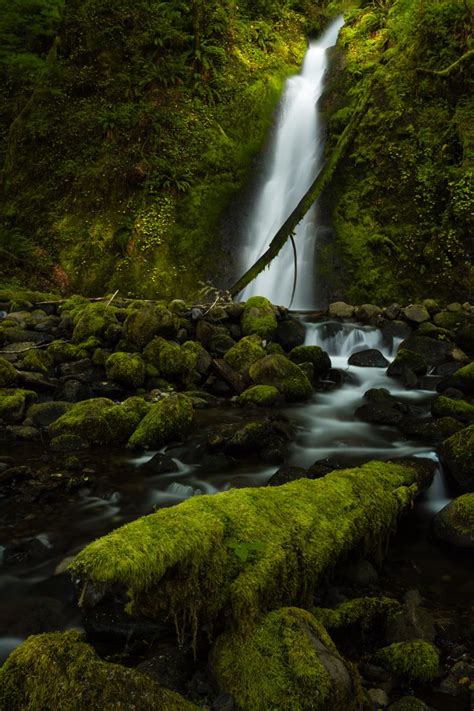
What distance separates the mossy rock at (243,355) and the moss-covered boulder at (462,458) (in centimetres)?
444

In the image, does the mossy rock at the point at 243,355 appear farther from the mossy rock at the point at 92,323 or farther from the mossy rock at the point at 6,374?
the mossy rock at the point at 6,374

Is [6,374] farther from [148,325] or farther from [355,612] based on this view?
[355,612]

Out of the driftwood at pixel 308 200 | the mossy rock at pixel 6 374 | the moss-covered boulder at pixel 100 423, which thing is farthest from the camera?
the driftwood at pixel 308 200

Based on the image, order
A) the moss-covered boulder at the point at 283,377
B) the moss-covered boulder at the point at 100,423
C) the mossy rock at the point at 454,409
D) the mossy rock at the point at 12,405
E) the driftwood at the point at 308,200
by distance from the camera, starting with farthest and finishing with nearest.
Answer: the driftwood at the point at 308,200
the moss-covered boulder at the point at 283,377
the mossy rock at the point at 12,405
the mossy rock at the point at 454,409
the moss-covered boulder at the point at 100,423

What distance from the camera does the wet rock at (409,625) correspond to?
9.62ft

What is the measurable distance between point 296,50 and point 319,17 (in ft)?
10.3

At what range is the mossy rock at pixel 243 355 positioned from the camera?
30.8 ft

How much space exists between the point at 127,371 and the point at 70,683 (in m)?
6.87

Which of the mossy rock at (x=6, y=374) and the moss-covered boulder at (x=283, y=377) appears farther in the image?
the moss-covered boulder at (x=283, y=377)

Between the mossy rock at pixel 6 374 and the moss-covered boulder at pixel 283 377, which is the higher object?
the moss-covered boulder at pixel 283 377

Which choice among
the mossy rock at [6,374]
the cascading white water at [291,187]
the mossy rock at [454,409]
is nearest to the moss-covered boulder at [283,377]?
the mossy rock at [454,409]

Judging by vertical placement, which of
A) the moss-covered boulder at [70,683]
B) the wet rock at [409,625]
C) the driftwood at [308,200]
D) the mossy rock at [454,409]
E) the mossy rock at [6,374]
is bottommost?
the mossy rock at [6,374]

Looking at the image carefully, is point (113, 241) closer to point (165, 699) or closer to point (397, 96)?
point (397, 96)

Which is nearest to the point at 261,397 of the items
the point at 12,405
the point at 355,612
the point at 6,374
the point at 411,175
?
the point at 12,405
